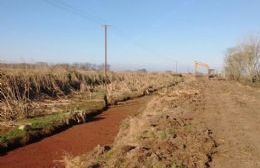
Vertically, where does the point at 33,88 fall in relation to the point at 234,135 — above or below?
above

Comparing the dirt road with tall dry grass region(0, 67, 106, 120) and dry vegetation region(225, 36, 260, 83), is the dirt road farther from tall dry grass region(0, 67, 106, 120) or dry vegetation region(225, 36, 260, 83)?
dry vegetation region(225, 36, 260, 83)

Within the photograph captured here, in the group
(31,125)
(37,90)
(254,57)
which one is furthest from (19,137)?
(254,57)

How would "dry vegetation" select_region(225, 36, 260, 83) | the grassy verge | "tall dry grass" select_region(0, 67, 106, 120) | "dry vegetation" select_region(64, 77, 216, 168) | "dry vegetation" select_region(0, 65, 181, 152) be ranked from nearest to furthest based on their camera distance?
1. "dry vegetation" select_region(64, 77, 216, 168)
2. the grassy verge
3. "dry vegetation" select_region(0, 65, 181, 152)
4. "tall dry grass" select_region(0, 67, 106, 120)
5. "dry vegetation" select_region(225, 36, 260, 83)

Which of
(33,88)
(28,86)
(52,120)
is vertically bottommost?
(52,120)

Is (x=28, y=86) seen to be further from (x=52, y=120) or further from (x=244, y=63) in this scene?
(x=244, y=63)

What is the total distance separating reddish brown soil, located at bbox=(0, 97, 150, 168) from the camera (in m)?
13.0

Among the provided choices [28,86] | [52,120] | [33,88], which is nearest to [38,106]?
[28,86]

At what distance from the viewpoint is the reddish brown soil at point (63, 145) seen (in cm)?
1296

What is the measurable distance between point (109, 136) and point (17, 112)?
532 cm

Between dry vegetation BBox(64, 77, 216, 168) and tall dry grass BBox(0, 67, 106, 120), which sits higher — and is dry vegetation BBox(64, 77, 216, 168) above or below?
below

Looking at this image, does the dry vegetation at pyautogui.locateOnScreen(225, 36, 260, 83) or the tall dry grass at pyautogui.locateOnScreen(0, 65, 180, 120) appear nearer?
the tall dry grass at pyautogui.locateOnScreen(0, 65, 180, 120)

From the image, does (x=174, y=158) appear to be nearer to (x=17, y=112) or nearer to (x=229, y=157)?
(x=229, y=157)

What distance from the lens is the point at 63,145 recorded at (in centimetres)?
1549

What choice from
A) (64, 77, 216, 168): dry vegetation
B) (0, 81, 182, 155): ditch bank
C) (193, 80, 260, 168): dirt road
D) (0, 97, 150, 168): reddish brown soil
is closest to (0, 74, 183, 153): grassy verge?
(0, 81, 182, 155): ditch bank
